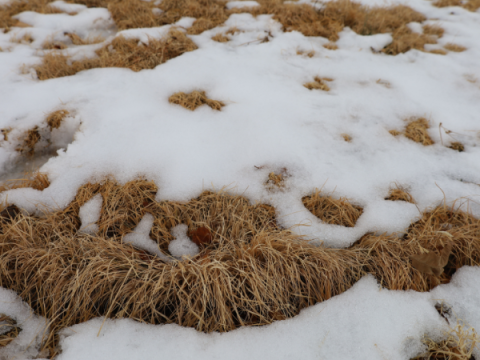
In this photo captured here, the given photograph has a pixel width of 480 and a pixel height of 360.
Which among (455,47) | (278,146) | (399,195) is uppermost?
(455,47)

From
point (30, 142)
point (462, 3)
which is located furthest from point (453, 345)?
point (462, 3)

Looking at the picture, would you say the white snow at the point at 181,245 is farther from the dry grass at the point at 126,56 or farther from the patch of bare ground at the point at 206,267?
the dry grass at the point at 126,56

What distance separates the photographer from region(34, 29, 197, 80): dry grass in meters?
3.11

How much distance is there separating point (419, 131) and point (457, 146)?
363mm

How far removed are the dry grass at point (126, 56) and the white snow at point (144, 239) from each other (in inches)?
87.3

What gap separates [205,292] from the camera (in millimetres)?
1464

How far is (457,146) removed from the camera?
244 cm

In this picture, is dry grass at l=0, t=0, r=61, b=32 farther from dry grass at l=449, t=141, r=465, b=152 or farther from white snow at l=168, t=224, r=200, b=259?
dry grass at l=449, t=141, r=465, b=152

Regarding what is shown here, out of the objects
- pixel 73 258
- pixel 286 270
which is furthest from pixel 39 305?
pixel 286 270

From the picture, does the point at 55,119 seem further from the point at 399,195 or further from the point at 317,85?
the point at 399,195

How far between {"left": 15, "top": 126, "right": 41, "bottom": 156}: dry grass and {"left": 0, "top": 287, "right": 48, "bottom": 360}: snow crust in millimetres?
1477

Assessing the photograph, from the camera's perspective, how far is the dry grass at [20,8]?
13.1 ft

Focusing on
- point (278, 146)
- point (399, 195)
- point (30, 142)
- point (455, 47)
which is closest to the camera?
point (399, 195)

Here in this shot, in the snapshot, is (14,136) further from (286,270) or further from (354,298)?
(354,298)
